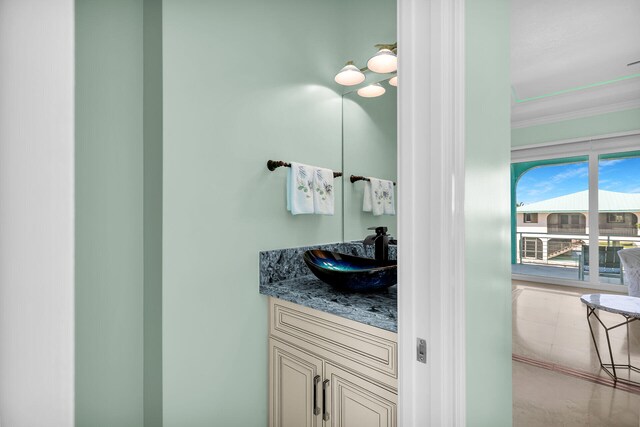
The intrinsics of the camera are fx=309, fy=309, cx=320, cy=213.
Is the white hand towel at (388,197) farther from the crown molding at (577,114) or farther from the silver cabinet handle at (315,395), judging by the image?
the crown molding at (577,114)

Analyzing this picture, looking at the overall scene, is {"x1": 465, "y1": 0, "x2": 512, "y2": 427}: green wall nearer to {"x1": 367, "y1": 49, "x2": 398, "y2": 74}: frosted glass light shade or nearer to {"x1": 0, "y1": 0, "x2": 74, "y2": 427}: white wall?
{"x1": 367, "y1": 49, "x2": 398, "y2": 74}: frosted glass light shade

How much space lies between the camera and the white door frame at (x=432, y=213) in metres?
0.78

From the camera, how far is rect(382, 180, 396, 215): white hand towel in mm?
1751

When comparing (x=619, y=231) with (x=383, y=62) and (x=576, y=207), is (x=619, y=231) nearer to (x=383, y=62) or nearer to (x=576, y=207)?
(x=576, y=207)

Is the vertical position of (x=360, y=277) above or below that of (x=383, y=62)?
below

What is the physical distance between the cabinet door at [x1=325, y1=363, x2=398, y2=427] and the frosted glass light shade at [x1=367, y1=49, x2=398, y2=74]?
1.42 metres

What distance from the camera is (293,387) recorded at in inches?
48.7

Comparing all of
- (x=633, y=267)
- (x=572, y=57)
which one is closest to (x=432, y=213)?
(x=633, y=267)

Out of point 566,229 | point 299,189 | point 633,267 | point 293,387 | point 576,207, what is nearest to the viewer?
point 293,387

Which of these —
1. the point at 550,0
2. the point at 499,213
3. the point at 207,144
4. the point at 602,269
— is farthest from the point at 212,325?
the point at 602,269

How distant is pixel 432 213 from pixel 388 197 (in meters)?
0.98

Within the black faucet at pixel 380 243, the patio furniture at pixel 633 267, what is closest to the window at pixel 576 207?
the patio furniture at pixel 633 267

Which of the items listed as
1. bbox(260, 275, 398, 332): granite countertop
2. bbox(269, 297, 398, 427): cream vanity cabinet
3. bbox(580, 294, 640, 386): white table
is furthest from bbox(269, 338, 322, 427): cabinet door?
bbox(580, 294, 640, 386): white table

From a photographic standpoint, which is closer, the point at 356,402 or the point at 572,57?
the point at 356,402
